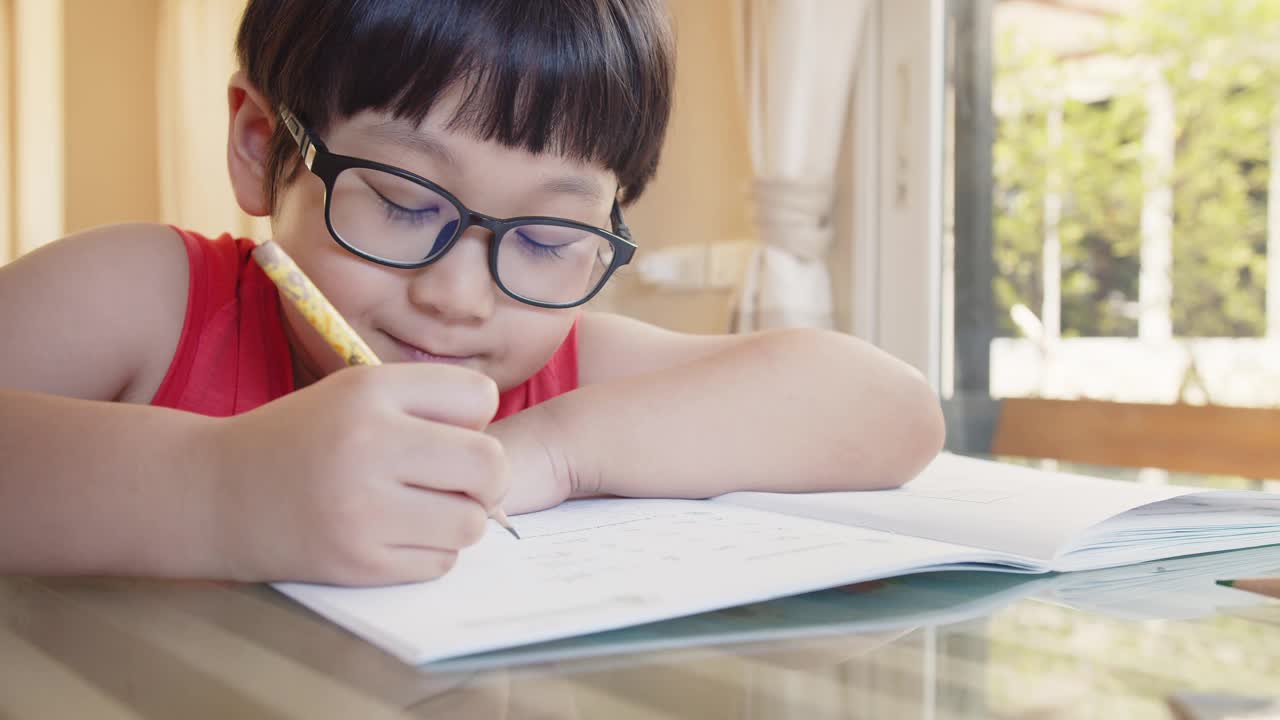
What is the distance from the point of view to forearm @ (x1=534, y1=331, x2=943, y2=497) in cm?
74

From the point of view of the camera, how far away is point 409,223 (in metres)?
0.77

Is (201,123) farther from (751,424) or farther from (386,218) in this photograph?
(751,424)

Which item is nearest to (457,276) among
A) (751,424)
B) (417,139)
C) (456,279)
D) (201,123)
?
(456,279)

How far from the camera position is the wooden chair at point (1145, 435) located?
1485 mm

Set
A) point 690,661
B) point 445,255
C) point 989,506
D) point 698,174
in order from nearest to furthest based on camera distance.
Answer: point 690,661 → point 989,506 → point 445,255 → point 698,174

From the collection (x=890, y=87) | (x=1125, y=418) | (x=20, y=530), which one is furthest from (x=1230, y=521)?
(x=890, y=87)

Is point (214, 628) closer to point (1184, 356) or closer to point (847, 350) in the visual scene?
point (847, 350)

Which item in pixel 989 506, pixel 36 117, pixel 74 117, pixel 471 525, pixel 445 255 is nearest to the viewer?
pixel 471 525

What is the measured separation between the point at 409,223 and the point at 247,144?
25 centimetres

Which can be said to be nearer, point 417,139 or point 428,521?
point 428,521

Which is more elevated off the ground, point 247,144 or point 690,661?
point 247,144

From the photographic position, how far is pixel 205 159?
3.96 meters

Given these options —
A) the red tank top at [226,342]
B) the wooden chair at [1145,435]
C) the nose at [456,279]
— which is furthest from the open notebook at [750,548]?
the wooden chair at [1145,435]

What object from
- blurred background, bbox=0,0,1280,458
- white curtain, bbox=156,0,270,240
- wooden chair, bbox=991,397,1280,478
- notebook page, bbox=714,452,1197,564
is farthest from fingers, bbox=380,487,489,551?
white curtain, bbox=156,0,270,240
